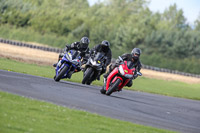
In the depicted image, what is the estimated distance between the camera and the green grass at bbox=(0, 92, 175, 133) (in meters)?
9.05

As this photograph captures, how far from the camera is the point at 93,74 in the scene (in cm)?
2097

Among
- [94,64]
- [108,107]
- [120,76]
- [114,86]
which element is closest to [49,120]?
[108,107]

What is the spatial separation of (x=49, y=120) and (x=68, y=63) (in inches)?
392

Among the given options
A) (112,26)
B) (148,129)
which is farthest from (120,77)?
(112,26)

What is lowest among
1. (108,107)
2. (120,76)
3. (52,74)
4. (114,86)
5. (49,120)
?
(108,107)

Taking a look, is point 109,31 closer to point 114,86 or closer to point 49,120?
point 114,86

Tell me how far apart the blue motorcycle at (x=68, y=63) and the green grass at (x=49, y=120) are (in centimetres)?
726

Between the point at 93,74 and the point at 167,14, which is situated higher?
the point at 167,14

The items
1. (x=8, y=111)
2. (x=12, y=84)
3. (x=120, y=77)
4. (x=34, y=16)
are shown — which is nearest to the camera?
(x=8, y=111)

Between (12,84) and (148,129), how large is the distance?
5511 millimetres

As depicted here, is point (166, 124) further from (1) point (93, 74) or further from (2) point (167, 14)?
(2) point (167, 14)

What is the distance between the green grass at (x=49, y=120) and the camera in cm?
905

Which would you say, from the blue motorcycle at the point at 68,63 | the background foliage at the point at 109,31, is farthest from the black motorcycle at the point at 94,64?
the background foliage at the point at 109,31

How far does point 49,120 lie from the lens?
33.1ft
